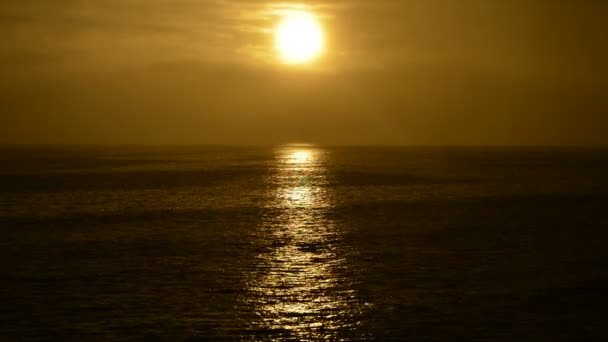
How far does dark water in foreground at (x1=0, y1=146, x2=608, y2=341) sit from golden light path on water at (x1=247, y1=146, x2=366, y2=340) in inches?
6.0

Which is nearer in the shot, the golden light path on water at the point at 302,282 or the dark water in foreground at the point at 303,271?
the golden light path on water at the point at 302,282

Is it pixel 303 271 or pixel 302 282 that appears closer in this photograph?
pixel 302 282

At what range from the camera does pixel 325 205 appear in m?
93.1

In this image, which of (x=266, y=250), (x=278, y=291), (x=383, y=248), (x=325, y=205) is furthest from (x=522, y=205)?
(x=278, y=291)

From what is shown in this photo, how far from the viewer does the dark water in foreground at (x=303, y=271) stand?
33719 millimetres

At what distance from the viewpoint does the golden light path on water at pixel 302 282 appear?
110 ft

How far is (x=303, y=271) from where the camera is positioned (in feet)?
152

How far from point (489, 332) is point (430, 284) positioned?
9.47m

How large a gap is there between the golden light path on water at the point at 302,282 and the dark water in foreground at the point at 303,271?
0.15m

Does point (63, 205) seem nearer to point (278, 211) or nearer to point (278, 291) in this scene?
point (278, 211)

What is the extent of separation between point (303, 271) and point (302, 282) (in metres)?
3.54

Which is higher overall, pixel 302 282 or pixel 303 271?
pixel 303 271

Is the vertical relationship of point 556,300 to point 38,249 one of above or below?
below

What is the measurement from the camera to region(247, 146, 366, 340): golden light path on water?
110ft
